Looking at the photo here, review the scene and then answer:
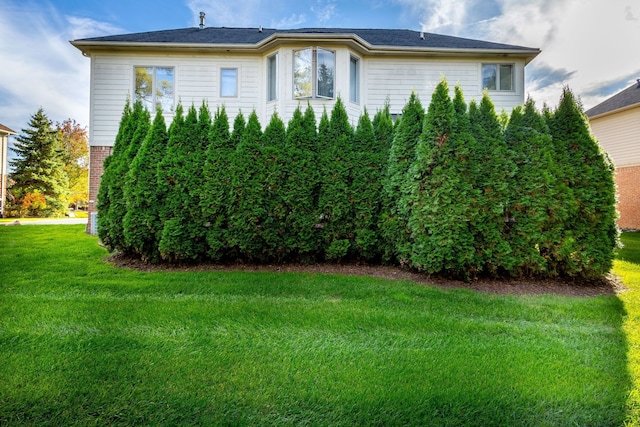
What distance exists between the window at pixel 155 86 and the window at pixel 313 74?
3.82 m

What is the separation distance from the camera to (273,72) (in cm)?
963

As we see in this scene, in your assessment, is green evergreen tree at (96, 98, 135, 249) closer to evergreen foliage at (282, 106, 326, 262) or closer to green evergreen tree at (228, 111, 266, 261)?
green evergreen tree at (228, 111, 266, 261)

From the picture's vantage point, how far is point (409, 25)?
1115cm

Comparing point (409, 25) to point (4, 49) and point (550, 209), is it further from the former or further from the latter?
point (4, 49)

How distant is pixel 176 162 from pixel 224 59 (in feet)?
20.5

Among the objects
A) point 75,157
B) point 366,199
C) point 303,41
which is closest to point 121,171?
point 366,199

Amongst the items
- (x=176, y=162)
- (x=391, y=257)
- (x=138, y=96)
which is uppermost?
(x=138, y=96)

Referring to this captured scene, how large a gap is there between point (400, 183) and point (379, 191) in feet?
1.35

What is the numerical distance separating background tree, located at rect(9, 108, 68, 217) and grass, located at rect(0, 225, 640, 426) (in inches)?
743

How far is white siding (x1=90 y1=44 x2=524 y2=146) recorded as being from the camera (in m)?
9.09

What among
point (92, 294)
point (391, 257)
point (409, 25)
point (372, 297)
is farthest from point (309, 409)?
point (409, 25)

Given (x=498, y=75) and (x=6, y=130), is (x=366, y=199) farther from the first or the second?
(x=6, y=130)

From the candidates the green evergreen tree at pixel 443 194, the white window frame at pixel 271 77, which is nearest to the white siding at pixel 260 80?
Answer: the white window frame at pixel 271 77

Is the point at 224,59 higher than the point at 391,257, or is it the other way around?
the point at 224,59
